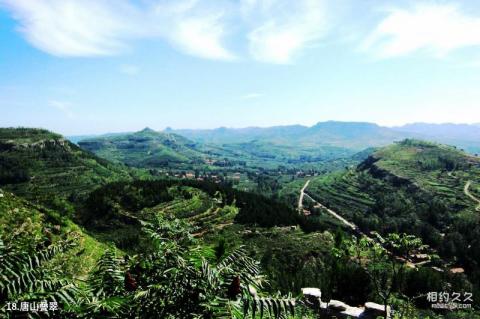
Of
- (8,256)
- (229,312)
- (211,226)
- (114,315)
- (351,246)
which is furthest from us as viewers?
(211,226)

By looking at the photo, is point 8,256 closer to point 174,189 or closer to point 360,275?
point 360,275

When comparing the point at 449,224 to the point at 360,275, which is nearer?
the point at 360,275

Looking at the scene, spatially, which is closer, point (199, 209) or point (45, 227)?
point (45, 227)

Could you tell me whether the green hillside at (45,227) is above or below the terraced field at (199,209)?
above

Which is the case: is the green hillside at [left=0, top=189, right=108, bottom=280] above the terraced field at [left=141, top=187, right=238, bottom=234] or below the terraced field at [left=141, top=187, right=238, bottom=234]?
above

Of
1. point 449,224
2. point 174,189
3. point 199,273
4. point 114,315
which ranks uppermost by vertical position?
point 199,273

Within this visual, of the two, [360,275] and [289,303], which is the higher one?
[289,303]

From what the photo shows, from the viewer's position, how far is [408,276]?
297 ft

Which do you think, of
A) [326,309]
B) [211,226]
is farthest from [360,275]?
A: [211,226]

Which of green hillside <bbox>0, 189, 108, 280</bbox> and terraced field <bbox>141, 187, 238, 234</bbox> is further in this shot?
terraced field <bbox>141, 187, 238, 234</bbox>

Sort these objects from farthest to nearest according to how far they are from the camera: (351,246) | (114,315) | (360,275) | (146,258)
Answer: (360,275) → (351,246) → (146,258) → (114,315)

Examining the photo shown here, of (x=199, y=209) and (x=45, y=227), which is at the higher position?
(x=45, y=227)

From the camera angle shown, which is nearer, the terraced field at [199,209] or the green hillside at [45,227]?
the green hillside at [45,227]

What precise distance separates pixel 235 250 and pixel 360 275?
52133mm
